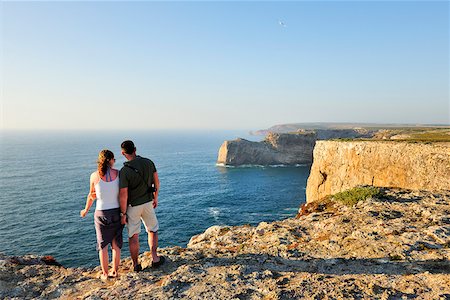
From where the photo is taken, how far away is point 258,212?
48062mm

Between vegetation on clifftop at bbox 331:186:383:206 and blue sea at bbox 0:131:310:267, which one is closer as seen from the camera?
vegetation on clifftop at bbox 331:186:383:206

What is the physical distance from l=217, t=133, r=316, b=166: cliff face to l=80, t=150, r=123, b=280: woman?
98947 mm

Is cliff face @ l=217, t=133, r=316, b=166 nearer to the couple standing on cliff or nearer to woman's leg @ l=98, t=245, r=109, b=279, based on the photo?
the couple standing on cliff

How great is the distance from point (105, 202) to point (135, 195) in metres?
0.70

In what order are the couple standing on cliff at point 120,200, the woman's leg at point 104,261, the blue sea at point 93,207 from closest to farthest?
the couple standing on cliff at point 120,200
the woman's leg at point 104,261
the blue sea at point 93,207

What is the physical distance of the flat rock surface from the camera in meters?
5.83

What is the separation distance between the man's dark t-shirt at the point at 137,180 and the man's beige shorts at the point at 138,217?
0.14 metres

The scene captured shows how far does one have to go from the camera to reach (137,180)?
6930mm

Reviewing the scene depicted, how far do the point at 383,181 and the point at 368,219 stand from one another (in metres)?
15.6

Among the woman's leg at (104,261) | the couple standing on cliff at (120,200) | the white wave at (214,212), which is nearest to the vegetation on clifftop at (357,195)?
the couple standing on cliff at (120,200)

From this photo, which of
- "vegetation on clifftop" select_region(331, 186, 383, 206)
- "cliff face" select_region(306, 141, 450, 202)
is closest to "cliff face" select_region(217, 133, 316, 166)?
"cliff face" select_region(306, 141, 450, 202)

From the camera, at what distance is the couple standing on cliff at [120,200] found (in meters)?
6.71

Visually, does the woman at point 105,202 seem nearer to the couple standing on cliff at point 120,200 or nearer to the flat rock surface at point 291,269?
the couple standing on cliff at point 120,200

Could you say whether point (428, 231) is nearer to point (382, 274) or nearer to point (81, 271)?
point (382, 274)
